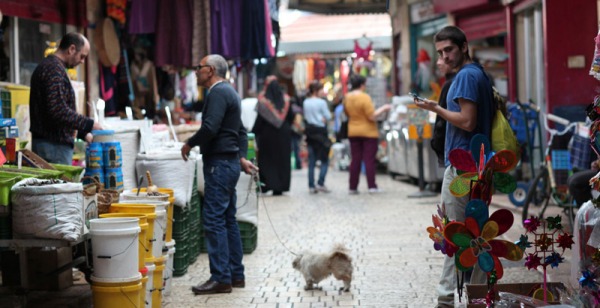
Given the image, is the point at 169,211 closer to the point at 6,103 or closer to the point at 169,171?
the point at 169,171

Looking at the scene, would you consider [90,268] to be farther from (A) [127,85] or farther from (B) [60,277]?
(A) [127,85]

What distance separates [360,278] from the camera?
811cm

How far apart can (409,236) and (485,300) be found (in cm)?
581

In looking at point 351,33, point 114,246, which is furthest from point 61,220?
point 351,33

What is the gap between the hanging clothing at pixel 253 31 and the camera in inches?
470

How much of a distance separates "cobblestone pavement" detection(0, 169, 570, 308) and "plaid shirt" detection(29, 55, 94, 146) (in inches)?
49.5

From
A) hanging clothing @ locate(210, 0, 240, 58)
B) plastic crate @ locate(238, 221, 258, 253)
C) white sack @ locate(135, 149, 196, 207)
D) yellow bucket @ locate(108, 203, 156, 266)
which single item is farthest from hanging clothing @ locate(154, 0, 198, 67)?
yellow bucket @ locate(108, 203, 156, 266)

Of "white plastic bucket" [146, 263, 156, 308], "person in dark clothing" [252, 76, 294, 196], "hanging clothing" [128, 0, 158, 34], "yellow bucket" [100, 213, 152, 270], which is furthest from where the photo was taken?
"person in dark clothing" [252, 76, 294, 196]

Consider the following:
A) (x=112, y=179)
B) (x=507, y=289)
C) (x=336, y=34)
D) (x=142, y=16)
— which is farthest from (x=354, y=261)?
(x=336, y=34)

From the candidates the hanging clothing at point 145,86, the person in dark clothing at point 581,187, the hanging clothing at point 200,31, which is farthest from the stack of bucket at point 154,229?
the hanging clothing at point 145,86

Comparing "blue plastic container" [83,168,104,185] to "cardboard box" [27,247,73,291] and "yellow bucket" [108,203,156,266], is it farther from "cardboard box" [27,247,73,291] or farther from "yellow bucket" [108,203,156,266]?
"yellow bucket" [108,203,156,266]

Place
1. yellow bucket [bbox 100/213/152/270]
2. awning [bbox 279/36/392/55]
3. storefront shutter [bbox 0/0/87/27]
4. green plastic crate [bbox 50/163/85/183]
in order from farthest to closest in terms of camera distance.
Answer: awning [bbox 279/36/392/55] → storefront shutter [bbox 0/0/87/27] → green plastic crate [bbox 50/163/85/183] → yellow bucket [bbox 100/213/152/270]

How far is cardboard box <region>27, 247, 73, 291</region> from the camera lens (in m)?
7.39

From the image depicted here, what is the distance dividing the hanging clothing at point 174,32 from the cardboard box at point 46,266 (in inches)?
187
